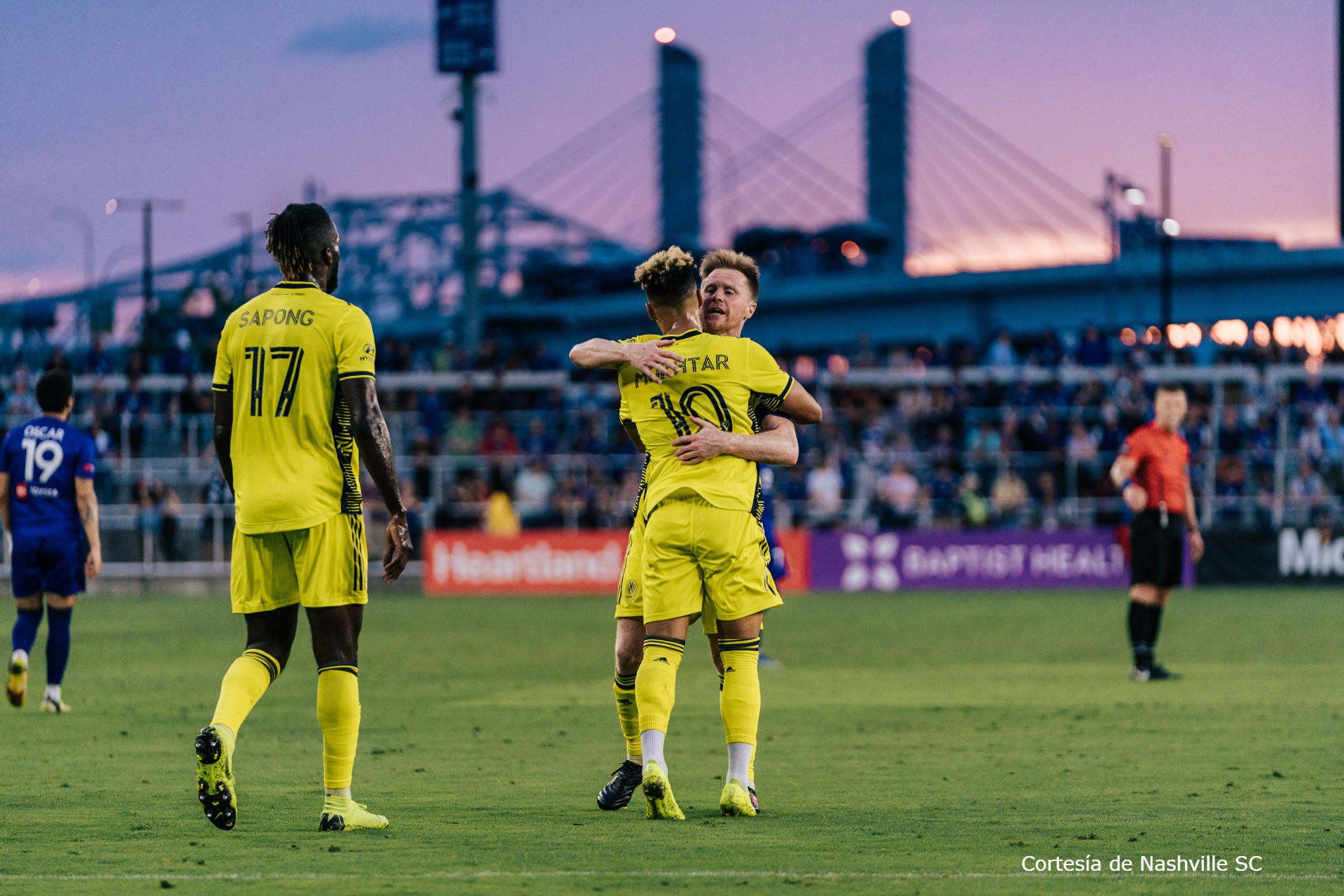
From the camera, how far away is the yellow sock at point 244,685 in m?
6.14

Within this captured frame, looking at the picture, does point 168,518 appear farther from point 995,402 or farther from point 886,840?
point 886,840

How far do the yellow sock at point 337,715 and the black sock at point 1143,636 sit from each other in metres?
8.34

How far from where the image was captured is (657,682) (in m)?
6.67

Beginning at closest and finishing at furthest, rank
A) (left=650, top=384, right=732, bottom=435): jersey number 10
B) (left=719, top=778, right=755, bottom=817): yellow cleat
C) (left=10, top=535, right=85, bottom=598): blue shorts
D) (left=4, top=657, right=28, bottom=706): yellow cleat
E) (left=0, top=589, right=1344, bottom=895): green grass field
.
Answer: (left=0, top=589, right=1344, bottom=895): green grass field < (left=719, top=778, right=755, bottom=817): yellow cleat < (left=650, top=384, right=732, bottom=435): jersey number 10 < (left=4, top=657, right=28, bottom=706): yellow cleat < (left=10, top=535, right=85, bottom=598): blue shorts

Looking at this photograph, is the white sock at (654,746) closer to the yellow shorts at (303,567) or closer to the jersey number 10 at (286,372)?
the yellow shorts at (303,567)

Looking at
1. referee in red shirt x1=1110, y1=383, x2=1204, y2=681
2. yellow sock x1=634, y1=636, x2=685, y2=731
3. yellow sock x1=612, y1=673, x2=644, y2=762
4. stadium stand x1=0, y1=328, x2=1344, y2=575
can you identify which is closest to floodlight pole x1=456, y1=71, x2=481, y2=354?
stadium stand x1=0, y1=328, x2=1344, y2=575

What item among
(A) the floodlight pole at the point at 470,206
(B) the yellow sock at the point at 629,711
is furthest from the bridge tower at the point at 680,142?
(B) the yellow sock at the point at 629,711

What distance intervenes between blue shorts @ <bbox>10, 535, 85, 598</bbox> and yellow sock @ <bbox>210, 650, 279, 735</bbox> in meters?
5.38

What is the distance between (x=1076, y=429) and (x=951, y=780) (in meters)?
23.0

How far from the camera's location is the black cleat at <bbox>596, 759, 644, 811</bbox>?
6973mm

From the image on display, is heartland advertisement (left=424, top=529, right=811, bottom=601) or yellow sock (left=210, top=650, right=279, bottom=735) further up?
yellow sock (left=210, top=650, right=279, bottom=735)

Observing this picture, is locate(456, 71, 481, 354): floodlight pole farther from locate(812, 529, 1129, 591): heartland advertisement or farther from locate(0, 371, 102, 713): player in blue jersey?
locate(0, 371, 102, 713): player in blue jersey

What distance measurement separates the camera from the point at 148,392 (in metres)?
33.6

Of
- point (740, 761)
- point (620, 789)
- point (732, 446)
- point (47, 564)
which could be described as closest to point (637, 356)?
point (732, 446)
